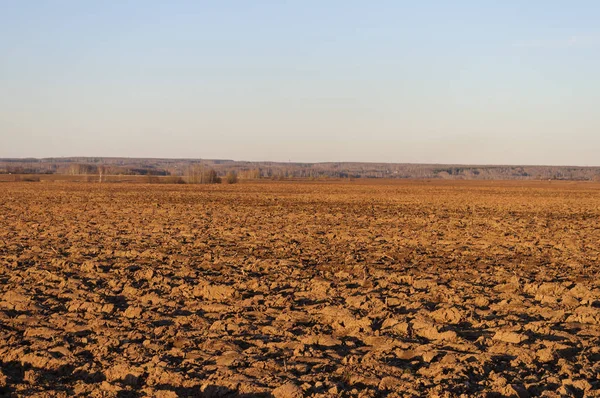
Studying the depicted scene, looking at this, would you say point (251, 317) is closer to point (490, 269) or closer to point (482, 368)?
point (482, 368)

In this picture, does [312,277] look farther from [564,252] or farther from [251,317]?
[564,252]

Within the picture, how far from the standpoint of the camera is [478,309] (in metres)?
8.20

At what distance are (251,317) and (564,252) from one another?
8.72 m

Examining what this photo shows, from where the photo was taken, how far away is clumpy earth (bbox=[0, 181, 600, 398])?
5.52 metres

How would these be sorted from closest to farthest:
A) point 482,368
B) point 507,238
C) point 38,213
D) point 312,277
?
point 482,368 → point 312,277 → point 507,238 → point 38,213

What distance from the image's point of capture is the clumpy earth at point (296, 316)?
18.1ft

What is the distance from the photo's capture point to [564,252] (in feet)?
45.2

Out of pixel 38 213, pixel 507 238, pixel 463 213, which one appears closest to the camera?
pixel 507 238

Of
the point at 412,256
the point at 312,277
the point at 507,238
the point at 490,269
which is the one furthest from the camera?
the point at 507,238

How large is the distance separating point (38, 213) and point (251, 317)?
1749 cm

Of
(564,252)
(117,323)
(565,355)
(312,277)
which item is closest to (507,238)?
(564,252)

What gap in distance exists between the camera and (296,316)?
7.74 m

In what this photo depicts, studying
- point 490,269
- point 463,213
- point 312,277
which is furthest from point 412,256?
point 463,213

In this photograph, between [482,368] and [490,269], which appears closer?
[482,368]
